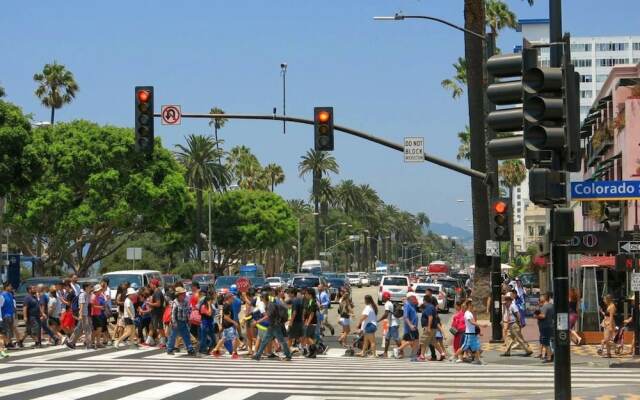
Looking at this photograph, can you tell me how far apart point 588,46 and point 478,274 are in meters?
Result: 134

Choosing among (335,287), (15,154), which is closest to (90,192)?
(335,287)

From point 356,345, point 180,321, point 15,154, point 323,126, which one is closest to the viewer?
point 323,126

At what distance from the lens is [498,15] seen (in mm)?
48281

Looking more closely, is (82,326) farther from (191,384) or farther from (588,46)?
(588,46)

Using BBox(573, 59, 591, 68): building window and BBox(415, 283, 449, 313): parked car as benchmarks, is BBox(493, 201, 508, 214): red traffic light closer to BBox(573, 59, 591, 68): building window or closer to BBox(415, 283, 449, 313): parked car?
BBox(415, 283, 449, 313): parked car

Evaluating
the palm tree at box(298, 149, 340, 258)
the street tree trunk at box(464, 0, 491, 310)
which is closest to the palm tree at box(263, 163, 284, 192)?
the palm tree at box(298, 149, 340, 258)

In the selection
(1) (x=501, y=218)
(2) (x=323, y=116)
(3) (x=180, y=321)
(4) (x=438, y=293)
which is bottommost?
(3) (x=180, y=321)

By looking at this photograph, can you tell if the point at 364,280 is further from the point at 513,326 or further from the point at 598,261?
the point at 513,326

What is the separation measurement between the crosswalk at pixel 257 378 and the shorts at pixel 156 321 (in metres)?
2.67

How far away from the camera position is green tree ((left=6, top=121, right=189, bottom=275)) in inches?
2510

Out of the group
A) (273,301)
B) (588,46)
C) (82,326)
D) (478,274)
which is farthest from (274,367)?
(588,46)

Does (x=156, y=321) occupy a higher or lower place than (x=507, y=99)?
lower

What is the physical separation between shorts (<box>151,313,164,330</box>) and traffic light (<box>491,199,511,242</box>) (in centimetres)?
985

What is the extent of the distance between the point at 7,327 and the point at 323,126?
994 centimetres
